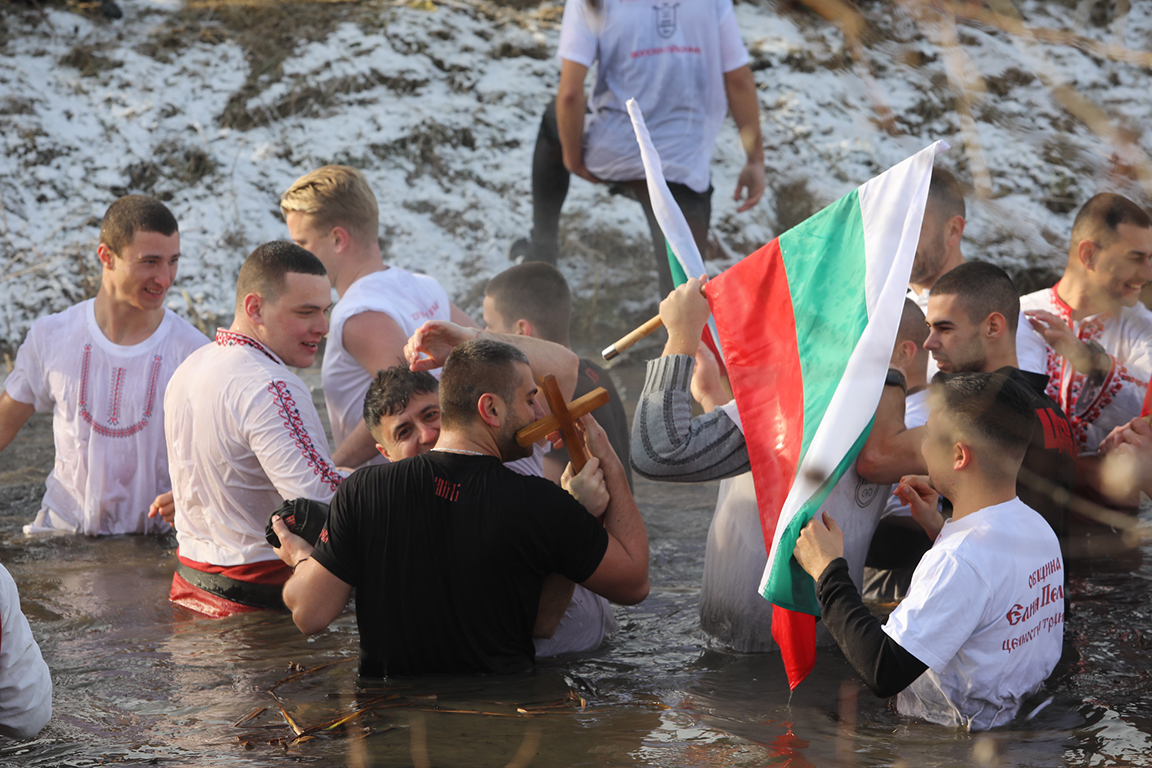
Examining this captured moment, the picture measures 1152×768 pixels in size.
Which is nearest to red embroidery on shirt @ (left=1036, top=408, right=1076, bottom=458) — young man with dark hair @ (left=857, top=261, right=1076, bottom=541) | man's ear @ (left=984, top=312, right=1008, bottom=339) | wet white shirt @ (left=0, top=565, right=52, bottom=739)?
young man with dark hair @ (left=857, top=261, right=1076, bottom=541)

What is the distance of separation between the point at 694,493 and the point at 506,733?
381 cm

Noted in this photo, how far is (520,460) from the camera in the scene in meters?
4.30

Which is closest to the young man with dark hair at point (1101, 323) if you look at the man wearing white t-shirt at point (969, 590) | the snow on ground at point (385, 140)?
the man wearing white t-shirt at point (969, 590)

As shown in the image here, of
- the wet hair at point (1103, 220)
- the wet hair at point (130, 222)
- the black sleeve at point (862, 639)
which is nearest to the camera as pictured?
the black sleeve at point (862, 639)

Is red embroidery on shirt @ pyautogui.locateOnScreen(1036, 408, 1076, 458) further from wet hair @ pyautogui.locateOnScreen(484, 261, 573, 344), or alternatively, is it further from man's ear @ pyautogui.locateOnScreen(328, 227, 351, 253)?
man's ear @ pyautogui.locateOnScreen(328, 227, 351, 253)

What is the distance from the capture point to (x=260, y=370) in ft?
14.9

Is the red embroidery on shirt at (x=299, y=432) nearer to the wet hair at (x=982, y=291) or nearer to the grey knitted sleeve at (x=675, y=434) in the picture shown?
the grey knitted sleeve at (x=675, y=434)

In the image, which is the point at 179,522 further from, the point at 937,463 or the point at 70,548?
the point at 937,463

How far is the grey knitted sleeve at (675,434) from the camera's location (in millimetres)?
3797

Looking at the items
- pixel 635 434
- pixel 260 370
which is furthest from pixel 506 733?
pixel 260 370

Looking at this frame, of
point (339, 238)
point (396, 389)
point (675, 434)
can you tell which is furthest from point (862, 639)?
point (339, 238)

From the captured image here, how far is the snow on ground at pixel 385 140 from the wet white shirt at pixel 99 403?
15.2ft

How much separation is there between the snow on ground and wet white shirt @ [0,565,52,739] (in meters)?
7.99

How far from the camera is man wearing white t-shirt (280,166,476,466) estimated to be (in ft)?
17.3
